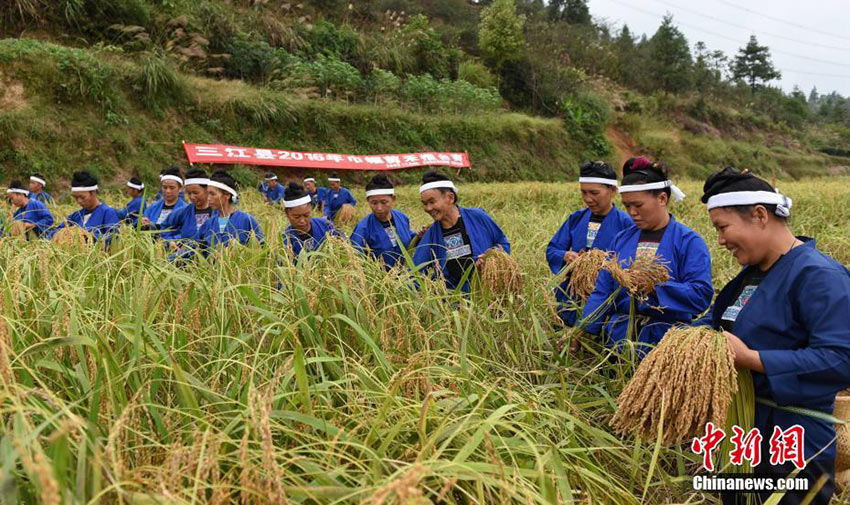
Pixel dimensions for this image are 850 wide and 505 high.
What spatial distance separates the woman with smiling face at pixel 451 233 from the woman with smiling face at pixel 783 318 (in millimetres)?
1603

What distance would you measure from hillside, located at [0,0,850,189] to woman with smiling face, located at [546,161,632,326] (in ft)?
37.4

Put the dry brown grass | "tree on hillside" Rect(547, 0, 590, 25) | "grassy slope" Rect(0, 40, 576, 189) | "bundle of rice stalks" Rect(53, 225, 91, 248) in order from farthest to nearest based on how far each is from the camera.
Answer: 1. "tree on hillside" Rect(547, 0, 590, 25)
2. "grassy slope" Rect(0, 40, 576, 189)
3. "bundle of rice stalks" Rect(53, 225, 91, 248)
4. the dry brown grass

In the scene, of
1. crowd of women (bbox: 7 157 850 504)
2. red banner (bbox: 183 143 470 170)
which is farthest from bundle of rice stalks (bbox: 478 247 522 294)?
red banner (bbox: 183 143 470 170)

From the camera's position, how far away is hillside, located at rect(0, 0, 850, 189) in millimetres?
11945

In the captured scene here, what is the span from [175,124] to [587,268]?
1383cm

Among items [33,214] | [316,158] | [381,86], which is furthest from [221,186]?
[381,86]

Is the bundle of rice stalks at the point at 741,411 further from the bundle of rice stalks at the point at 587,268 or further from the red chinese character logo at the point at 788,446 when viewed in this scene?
the bundle of rice stalks at the point at 587,268

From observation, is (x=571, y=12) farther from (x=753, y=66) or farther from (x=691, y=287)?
(x=691, y=287)

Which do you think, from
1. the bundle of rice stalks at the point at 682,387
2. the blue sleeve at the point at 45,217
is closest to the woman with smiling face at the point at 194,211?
the blue sleeve at the point at 45,217

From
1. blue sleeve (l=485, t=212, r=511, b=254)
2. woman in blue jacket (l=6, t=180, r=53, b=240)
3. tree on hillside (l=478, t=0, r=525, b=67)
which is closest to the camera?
blue sleeve (l=485, t=212, r=511, b=254)

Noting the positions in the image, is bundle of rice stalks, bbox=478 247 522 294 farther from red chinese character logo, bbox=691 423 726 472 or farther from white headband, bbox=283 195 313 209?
white headband, bbox=283 195 313 209

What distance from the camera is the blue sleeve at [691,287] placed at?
86.9 inches

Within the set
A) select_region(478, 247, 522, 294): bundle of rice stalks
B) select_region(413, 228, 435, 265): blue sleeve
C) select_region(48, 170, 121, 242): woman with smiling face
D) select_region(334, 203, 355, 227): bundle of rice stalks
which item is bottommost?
select_region(334, 203, 355, 227): bundle of rice stalks

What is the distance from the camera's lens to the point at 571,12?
38.3m
